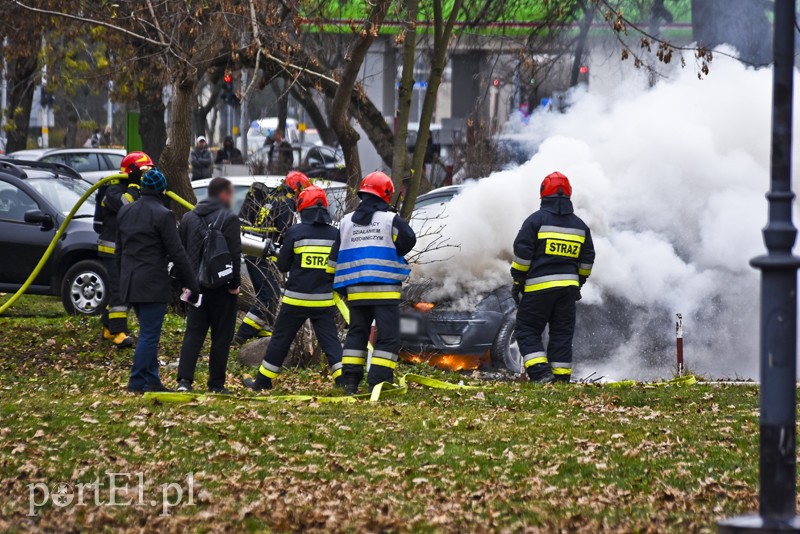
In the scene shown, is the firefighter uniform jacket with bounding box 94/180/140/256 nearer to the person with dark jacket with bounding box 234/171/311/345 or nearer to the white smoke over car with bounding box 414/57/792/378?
the person with dark jacket with bounding box 234/171/311/345

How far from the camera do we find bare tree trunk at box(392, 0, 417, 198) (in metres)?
12.4

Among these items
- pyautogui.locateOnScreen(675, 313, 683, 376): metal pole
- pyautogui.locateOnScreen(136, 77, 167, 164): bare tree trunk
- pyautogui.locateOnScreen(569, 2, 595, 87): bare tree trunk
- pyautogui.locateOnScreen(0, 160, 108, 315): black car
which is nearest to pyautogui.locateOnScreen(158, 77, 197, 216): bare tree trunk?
pyautogui.locateOnScreen(0, 160, 108, 315): black car

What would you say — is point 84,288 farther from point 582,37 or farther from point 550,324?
point 582,37

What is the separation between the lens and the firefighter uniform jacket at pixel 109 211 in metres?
12.0

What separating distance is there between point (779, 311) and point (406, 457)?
2816 millimetres

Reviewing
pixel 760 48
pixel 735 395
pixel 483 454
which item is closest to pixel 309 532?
pixel 483 454

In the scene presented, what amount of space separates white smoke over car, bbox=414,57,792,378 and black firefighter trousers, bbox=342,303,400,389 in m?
2.23

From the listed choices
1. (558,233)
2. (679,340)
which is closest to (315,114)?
(679,340)

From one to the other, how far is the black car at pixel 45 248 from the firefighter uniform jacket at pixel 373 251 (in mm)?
5555

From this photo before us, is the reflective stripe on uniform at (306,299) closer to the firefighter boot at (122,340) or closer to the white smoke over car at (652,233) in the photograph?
the white smoke over car at (652,233)

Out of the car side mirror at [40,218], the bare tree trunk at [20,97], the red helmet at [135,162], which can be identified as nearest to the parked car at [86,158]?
the bare tree trunk at [20,97]

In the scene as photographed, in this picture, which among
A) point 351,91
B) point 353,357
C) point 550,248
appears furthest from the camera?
point 351,91

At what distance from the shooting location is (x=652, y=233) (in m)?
12.7

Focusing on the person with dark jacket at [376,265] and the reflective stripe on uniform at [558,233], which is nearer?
the person with dark jacket at [376,265]
